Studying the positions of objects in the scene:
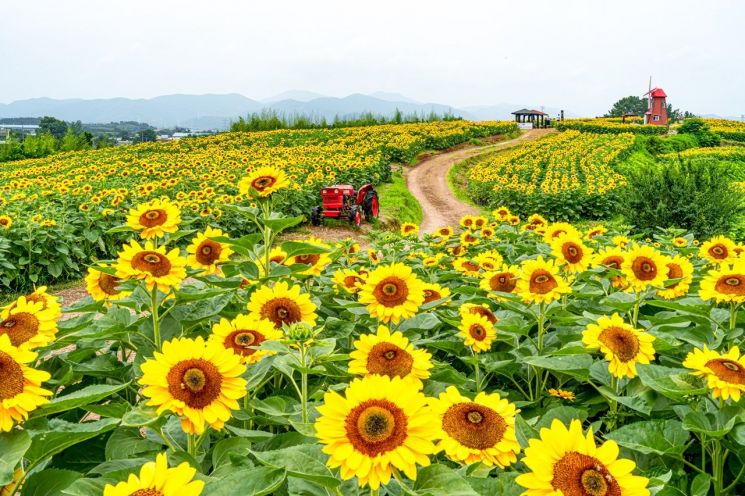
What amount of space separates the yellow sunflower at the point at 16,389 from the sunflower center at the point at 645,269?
2116 mm

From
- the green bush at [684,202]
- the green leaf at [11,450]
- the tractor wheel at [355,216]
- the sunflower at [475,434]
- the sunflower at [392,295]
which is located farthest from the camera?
the tractor wheel at [355,216]

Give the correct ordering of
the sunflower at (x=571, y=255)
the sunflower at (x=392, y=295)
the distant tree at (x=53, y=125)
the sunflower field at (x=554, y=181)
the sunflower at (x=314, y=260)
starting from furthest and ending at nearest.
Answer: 1. the distant tree at (x=53, y=125)
2. the sunflower field at (x=554, y=181)
3. the sunflower at (x=571, y=255)
4. the sunflower at (x=314, y=260)
5. the sunflower at (x=392, y=295)

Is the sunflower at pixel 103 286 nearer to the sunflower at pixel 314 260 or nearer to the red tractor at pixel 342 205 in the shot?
the sunflower at pixel 314 260

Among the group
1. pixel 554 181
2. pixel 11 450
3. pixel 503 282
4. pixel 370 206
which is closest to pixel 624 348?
pixel 503 282

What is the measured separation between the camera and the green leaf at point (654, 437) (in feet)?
4.78

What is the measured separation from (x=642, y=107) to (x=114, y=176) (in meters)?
77.8

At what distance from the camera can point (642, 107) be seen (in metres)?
76.6

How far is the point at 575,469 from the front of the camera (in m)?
1.03

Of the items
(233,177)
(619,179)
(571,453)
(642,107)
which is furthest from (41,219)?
(642,107)

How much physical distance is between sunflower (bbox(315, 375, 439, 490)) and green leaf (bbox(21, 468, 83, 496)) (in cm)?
54

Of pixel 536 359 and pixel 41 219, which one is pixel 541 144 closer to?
pixel 41 219

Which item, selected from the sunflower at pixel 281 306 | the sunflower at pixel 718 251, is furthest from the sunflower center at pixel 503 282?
the sunflower at pixel 718 251

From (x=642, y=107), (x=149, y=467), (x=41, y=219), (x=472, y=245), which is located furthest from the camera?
(x=642, y=107)

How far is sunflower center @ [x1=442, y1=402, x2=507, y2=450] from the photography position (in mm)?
1222
